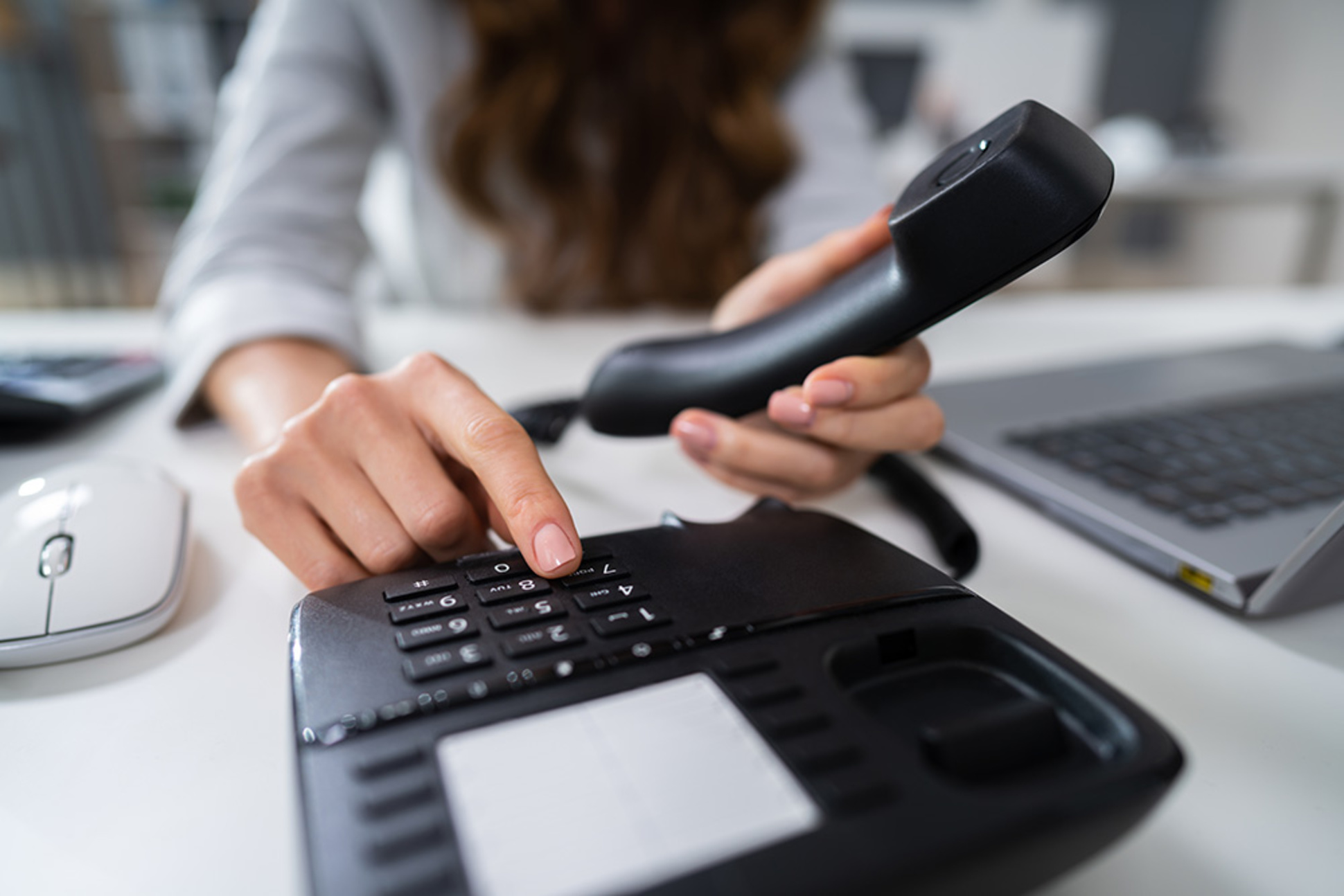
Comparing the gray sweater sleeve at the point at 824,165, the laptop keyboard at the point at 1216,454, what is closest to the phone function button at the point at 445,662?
the laptop keyboard at the point at 1216,454

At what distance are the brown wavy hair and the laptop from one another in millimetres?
320

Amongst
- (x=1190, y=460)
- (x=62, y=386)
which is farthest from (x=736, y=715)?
(x=62, y=386)

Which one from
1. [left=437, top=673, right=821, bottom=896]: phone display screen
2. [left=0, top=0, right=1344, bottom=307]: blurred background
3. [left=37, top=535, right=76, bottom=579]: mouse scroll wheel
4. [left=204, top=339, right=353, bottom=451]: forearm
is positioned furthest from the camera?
[left=0, top=0, right=1344, bottom=307]: blurred background

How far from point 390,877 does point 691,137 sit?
642 mm

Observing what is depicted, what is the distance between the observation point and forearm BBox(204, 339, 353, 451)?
0.35 m

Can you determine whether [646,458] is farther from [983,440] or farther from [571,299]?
[571,299]

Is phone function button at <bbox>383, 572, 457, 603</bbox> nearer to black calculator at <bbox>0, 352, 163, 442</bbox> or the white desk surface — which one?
the white desk surface

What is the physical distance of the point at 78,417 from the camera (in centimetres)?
39

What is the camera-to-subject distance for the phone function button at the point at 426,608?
19 centimetres

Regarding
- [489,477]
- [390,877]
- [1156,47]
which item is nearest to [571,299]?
[489,477]

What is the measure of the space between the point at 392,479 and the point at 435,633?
0.08 metres

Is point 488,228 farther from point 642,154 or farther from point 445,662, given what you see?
point 445,662

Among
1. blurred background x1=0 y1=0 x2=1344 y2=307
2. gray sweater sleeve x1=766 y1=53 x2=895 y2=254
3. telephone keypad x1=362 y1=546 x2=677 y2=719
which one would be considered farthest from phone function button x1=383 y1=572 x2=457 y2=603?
blurred background x1=0 y1=0 x2=1344 y2=307

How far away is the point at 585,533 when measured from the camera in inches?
11.6
